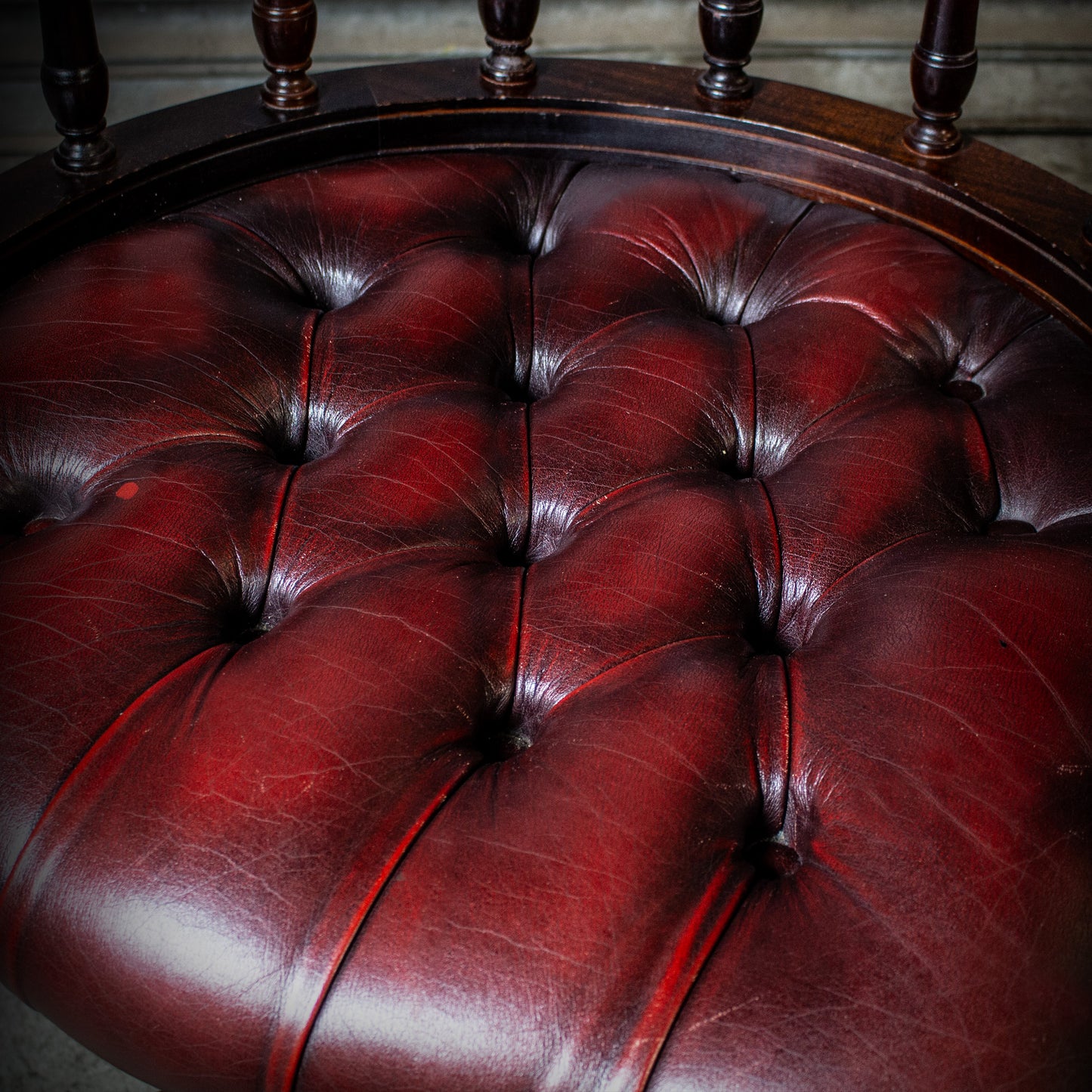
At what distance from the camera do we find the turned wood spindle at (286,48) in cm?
66

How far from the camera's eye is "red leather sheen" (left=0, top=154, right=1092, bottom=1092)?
14.1 inches

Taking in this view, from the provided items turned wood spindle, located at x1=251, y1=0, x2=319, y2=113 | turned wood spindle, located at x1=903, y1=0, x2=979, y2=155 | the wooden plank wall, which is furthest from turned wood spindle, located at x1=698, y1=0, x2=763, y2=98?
the wooden plank wall

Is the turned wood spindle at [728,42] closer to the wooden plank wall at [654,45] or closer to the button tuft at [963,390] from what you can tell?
the button tuft at [963,390]

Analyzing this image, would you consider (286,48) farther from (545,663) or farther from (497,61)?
(545,663)

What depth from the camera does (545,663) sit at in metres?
0.45

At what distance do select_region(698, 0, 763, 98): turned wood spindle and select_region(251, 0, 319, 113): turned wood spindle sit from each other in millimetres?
244

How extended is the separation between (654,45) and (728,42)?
1.90 feet

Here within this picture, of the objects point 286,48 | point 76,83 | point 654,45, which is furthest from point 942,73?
point 654,45

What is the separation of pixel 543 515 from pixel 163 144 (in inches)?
13.6

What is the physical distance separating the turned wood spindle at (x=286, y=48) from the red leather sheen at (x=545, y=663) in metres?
0.09

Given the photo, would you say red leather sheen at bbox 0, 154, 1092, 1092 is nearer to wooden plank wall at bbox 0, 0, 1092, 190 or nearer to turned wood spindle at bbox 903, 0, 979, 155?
turned wood spindle at bbox 903, 0, 979, 155

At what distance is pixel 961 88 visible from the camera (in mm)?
640

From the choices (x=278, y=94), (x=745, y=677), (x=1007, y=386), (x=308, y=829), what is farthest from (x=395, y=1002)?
(x=278, y=94)

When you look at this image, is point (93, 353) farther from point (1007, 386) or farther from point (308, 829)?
point (1007, 386)
